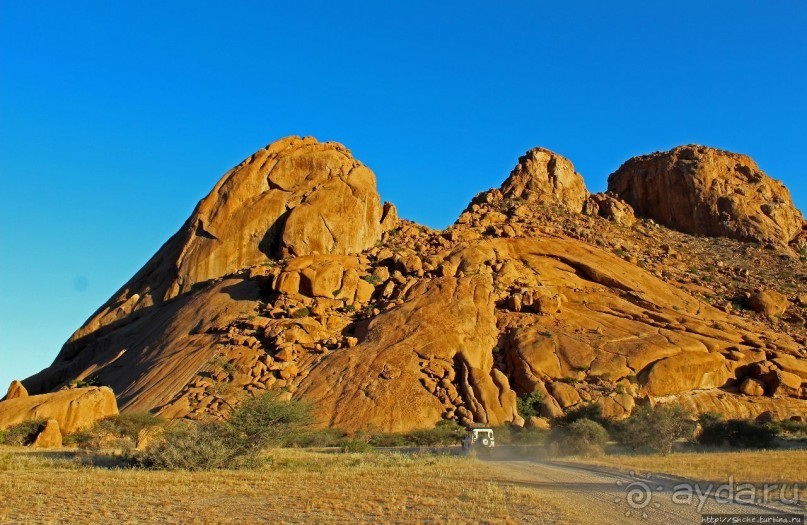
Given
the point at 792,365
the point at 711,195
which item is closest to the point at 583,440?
the point at 792,365

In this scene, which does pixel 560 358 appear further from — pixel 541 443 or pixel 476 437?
pixel 476 437

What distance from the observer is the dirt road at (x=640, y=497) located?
13.1m

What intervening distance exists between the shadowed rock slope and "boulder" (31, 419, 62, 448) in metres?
8.22

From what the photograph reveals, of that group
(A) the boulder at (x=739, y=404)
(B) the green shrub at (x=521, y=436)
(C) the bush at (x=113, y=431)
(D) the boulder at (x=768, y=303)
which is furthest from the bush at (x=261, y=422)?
(D) the boulder at (x=768, y=303)

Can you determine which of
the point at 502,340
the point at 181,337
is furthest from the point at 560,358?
the point at 181,337

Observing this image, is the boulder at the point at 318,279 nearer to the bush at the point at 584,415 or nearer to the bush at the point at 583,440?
the bush at the point at 584,415

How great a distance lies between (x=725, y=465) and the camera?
22094mm

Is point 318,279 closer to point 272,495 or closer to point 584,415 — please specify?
point 584,415

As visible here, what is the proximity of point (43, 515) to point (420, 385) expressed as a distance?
29433mm

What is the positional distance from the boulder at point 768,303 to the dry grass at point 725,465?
3211cm

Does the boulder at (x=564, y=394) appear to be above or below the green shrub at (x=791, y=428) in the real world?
above

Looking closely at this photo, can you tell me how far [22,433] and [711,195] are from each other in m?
77.2

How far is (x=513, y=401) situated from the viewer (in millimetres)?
41469

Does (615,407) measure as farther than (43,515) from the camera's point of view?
Yes
